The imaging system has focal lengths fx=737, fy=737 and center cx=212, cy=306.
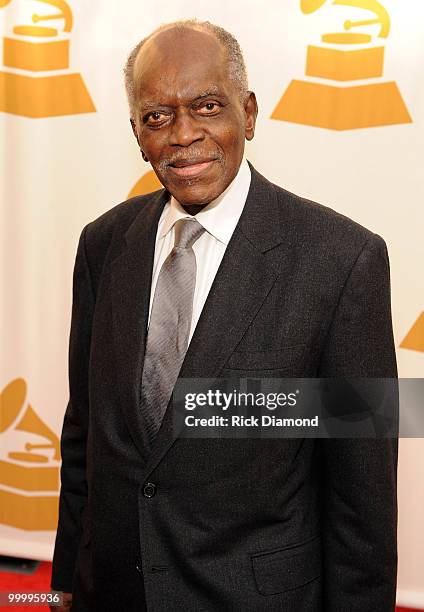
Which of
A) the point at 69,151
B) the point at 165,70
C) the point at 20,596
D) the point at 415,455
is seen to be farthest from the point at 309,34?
the point at 20,596

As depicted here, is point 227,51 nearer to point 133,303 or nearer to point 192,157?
point 192,157

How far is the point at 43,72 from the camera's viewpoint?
7.16ft

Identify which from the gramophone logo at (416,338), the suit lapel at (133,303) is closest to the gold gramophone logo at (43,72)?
the suit lapel at (133,303)

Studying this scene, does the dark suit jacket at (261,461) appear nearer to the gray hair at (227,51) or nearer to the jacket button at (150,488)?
the jacket button at (150,488)

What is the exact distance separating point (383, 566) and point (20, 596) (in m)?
1.23

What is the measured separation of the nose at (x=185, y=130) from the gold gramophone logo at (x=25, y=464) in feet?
4.76

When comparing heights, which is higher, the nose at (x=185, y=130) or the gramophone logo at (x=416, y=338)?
the nose at (x=185, y=130)

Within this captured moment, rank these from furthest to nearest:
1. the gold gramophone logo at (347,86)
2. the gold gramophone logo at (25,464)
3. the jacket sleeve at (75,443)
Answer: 1. the gold gramophone logo at (25,464)
2. the gold gramophone logo at (347,86)
3. the jacket sleeve at (75,443)

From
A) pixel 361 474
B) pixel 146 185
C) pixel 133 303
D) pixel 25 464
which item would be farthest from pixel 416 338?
pixel 25 464

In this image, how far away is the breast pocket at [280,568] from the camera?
1133mm

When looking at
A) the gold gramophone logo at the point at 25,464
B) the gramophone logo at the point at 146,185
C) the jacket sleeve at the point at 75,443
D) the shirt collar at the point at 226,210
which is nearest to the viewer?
the shirt collar at the point at 226,210

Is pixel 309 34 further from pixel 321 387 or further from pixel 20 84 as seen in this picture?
pixel 321 387

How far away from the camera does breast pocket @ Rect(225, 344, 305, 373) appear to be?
1.10 m

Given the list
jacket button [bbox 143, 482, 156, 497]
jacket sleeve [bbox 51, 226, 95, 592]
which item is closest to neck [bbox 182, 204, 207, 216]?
jacket sleeve [bbox 51, 226, 95, 592]
